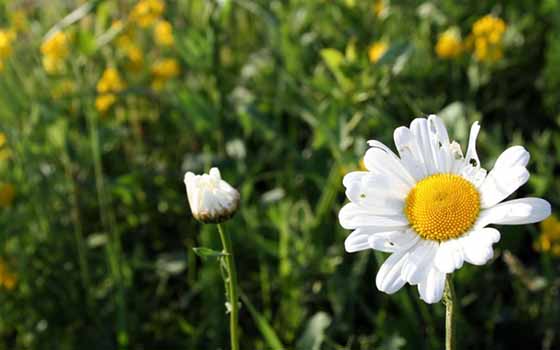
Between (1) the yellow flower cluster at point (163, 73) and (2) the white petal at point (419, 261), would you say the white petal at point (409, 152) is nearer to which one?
(2) the white petal at point (419, 261)

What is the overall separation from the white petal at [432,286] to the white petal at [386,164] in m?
0.19

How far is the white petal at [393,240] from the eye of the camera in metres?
1.05

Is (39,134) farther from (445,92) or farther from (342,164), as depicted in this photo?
(445,92)

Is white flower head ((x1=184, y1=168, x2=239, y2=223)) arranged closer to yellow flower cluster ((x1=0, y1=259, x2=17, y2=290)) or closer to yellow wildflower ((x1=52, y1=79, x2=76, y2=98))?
yellow flower cluster ((x1=0, y1=259, x2=17, y2=290))

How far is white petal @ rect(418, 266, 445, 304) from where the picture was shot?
3.27 ft

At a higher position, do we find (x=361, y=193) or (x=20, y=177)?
(x=20, y=177)

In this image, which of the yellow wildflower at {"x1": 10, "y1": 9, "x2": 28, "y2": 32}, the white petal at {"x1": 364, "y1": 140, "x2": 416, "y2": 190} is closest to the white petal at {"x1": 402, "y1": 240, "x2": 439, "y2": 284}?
the white petal at {"x1": 364, "y1": 140, "x2": 416, "y2": 190}

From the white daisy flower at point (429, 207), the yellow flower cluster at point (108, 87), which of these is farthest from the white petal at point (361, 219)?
the yellow flower cluster at point (108, 87)

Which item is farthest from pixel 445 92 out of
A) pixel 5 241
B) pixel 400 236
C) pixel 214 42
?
pixel 400 236

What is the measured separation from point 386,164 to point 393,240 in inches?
5.5

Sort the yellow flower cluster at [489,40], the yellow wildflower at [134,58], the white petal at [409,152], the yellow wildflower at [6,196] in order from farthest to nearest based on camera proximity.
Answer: the yellow wildflower at [134,58]
the yellow flower cluster at [489,40]
the yellow wildflower at [6,196]
the white petal at [409,152]

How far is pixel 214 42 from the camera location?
7.51ft

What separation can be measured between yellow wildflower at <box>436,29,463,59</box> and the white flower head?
170 centimetres

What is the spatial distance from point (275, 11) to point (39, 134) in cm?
109
